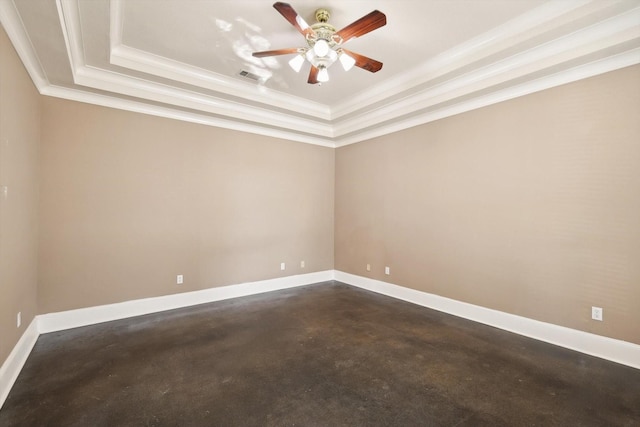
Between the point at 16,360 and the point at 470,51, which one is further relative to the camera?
the point at 470,51

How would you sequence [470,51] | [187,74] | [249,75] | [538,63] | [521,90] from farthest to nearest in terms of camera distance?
[249,75] → [187,74] → [521,90] → [470,51] → [538,63]

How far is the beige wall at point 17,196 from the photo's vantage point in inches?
90.6

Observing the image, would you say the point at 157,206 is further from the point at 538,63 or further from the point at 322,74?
the point at 538,63

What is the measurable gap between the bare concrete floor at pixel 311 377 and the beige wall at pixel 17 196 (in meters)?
0.54

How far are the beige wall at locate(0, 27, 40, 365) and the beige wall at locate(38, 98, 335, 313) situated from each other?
25 cm

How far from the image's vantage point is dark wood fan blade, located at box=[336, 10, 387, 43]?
2.14 meters

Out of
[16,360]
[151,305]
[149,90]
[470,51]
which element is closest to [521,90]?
[470,51]

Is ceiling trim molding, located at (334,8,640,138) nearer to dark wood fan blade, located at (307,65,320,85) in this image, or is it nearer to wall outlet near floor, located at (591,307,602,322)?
dark wood fan blade, located at (307,65,320,85)

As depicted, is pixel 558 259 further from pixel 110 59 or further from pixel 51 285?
pixel 51 285

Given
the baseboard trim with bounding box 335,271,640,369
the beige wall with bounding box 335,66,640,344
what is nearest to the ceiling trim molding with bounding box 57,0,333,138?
the beige wall with bounding box 335,66,640,344

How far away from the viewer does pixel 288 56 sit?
3469 mm

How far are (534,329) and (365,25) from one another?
3659 millimetres

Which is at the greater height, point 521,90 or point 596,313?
point 521,90

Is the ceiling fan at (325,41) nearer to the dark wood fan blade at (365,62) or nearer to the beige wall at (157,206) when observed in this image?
the dark wood fan blade at (365,62)
